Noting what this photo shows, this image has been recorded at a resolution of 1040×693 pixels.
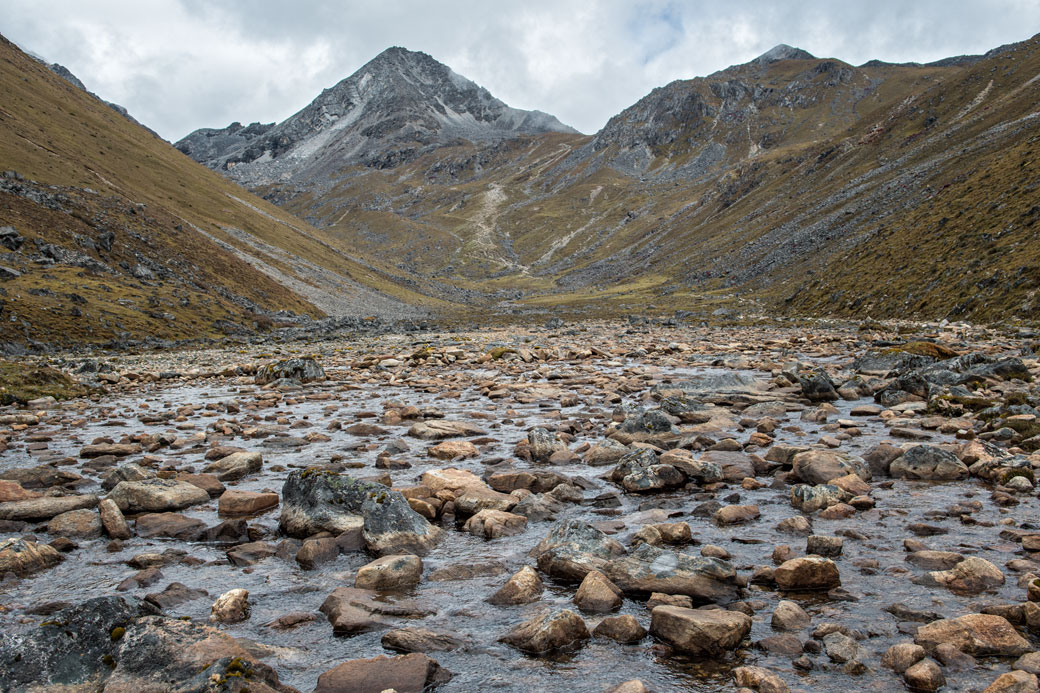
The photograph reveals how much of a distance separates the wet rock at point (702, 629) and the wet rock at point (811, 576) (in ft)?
4.54

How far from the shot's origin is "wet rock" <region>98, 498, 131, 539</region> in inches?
412

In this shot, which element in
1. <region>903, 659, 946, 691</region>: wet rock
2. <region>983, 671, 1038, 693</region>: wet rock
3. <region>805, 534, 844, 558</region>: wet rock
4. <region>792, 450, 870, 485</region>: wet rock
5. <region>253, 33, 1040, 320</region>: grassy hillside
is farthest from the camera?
<region>253, 33, 1040, 320</region>: grassy hillside

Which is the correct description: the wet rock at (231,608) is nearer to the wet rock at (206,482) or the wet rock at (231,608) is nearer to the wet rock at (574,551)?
the wet rock at (574,551)

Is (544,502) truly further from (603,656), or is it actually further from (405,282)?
(405,282)

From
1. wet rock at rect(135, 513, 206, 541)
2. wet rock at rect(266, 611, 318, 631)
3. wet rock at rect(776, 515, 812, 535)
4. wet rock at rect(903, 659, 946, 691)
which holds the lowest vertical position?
wet rock at rect(266, 611, 318, 631)

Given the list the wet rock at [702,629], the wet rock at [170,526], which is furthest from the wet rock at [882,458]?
the wet rock at [170,526]

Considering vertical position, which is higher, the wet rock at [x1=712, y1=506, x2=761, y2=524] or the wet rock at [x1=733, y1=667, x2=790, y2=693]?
the wet rock at [x1=712, y1=506, x2=761, y2=524]

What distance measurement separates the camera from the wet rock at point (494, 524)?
10.6 meters

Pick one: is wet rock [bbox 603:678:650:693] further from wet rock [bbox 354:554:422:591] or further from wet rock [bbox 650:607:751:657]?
wet rock [bbox 354:554:422:591]

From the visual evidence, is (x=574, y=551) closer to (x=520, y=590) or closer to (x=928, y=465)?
(x=520, y=590)

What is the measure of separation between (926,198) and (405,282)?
118 metres

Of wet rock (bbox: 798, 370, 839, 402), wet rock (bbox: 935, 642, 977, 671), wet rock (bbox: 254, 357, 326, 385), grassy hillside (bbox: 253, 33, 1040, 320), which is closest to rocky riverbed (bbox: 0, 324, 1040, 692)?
wet rock (bbox: 935, 642, 977, 671)

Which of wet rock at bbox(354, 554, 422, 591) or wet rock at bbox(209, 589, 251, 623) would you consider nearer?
wet rock at bbox(209, 589, 251, 623)

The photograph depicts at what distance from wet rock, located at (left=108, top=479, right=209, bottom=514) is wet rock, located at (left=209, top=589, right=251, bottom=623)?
16.4ft
